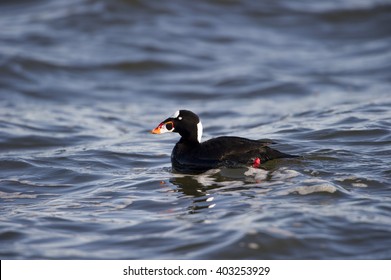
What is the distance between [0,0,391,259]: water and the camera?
6840mm

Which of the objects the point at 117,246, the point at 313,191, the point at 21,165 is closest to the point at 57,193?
the point at 21,165

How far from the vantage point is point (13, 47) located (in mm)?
18328

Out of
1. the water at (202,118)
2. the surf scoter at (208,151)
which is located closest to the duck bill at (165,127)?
the surf scoter at (208,151)

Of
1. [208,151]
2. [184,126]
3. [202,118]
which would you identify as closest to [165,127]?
[184,126]

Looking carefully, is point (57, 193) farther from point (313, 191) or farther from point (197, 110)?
point (197, 110)

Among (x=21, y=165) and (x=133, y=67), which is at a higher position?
(x=133, y=67)

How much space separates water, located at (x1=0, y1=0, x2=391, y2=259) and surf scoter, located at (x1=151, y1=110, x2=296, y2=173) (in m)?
0.14

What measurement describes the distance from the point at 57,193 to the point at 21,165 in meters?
1.57

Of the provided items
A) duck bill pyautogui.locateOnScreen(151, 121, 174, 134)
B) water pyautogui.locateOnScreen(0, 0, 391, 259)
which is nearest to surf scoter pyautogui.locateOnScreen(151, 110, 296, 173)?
duck bill pyautogui.locateOnScreen(151, 121, 174, 134)

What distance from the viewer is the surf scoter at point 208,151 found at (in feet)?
28.5

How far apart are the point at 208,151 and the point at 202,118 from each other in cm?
518

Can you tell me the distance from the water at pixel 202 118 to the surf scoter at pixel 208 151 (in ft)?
0.46

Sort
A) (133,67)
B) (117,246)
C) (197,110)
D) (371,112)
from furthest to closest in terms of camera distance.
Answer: (133,67) < (197,110) < (371,112) < (117,246)
